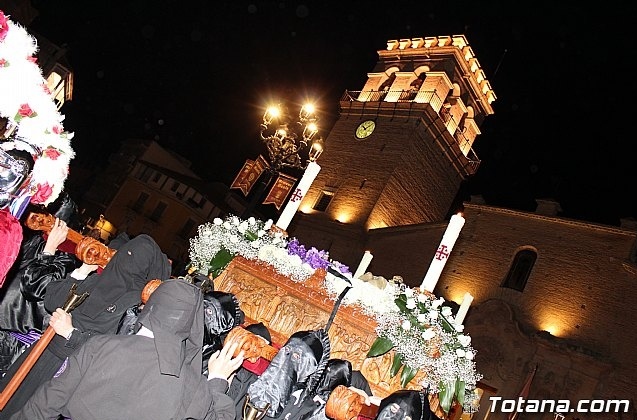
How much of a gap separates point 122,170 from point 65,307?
50.6 m

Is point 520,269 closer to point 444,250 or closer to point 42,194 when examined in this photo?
point 444,250

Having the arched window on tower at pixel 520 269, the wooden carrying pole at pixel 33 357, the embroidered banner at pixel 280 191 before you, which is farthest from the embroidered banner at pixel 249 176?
Answer: the arched window on tower at pixel 520 269

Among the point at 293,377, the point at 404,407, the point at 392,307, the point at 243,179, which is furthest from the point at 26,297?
the point at 243,179

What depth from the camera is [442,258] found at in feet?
14.3

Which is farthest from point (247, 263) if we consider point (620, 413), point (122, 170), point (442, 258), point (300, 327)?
point (122, 170)

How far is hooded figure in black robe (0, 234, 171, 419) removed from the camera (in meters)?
3.62

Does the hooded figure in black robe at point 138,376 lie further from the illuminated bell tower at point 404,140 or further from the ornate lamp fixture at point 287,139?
the illuminated bell tower at point 404,140

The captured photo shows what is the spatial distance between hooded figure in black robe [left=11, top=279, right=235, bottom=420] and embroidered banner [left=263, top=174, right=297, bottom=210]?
11.7m

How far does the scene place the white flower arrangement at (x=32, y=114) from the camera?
3410 mm

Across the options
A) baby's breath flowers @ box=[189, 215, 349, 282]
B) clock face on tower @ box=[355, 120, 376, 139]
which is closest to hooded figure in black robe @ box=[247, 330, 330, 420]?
baby's breath flowers @ box=[189, 215, 349, 282]

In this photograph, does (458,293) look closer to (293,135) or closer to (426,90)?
(426,90)

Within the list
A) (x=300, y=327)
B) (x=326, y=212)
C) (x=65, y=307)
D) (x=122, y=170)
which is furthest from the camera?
(x=122, y=170)

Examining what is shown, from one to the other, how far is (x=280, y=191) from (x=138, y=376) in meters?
12.3

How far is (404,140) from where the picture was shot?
25.1m
